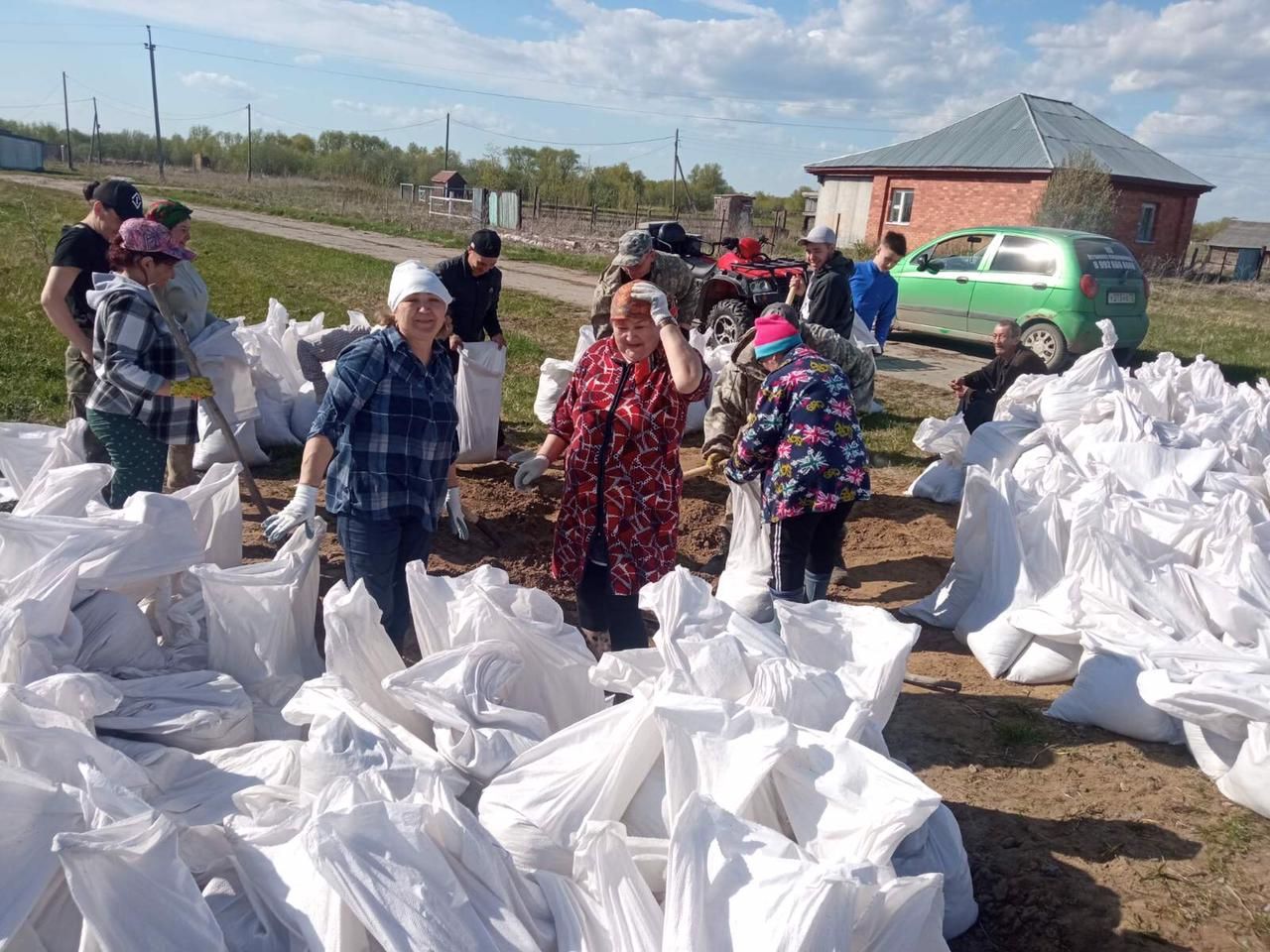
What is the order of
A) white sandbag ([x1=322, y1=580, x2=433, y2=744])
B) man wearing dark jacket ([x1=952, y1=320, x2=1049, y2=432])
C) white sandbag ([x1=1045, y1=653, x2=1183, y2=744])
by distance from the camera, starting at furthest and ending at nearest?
1. man wearing dark jacket ([x1=952, y1=320, x2=1049, y2=432])
2. white sandbag ([x1=1045, y1=653, x2=1183, y2=744])
3. white sandbag ([x1=322, y1=580, x2=433, y2=744])

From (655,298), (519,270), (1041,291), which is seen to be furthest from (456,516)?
(519,270)

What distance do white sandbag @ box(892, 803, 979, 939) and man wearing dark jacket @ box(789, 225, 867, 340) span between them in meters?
3.88

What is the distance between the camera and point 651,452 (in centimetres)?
281

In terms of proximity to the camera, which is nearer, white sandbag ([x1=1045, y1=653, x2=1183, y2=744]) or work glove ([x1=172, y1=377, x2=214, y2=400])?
white sandbag ([x1=1045, y1=653, x2=1183, y2=744])

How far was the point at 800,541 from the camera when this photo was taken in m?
3.28

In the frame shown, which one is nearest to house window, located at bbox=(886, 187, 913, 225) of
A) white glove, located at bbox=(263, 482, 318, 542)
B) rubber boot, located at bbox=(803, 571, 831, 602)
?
rubber boot, located at bbox=(803, 571, 831, 602)

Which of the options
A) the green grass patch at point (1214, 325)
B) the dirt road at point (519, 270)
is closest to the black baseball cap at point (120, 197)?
the dirt road at point (519, 270)

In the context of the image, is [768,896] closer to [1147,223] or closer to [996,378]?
[996,378]

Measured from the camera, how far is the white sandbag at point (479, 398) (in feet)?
16.5

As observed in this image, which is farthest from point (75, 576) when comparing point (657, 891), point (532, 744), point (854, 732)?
point (854, 732)

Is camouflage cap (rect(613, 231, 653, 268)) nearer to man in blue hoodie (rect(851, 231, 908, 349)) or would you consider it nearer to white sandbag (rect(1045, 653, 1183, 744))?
white sandbag (rect(1045, 653, 1183, 744))

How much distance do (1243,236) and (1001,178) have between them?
17946 millimetres

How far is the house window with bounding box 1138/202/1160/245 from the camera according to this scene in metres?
22.9

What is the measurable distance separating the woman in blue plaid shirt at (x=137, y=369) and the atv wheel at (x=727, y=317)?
521 cm
